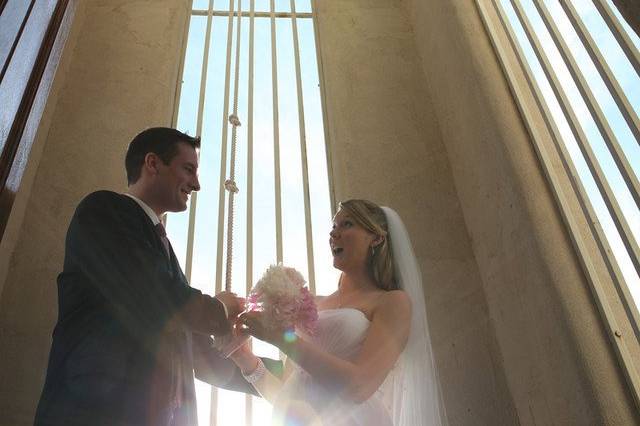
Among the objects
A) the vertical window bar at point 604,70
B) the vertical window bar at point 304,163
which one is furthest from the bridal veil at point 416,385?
the vertical window bar at point 604,70

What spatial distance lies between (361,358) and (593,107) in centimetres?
136

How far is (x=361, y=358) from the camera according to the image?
2.03 metres

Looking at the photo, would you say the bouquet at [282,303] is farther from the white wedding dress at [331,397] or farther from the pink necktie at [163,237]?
the pink necktie at [163,237]

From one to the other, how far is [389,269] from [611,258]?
2.76 feet

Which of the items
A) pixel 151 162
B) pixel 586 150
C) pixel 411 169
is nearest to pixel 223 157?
pixel 411 169

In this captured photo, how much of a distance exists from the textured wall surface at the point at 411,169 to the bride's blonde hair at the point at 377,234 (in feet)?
1.93

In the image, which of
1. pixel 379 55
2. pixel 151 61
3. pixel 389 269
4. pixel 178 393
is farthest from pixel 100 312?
pixel 379 55

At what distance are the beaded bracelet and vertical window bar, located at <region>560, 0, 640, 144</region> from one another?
1.62 meters

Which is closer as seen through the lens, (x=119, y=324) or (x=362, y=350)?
(x=119, y=324)

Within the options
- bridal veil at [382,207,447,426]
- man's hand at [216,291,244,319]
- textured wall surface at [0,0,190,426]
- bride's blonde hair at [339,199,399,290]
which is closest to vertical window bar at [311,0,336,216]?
bride's blonde hair at [339,199,399,290]

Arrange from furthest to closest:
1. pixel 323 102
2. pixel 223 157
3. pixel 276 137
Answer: pixel 323 102 → pixel 276 137 → pixel 223 157

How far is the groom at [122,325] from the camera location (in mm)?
1447

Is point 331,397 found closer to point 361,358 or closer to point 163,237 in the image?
point 361,358

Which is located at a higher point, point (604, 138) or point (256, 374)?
point (604, 138)
